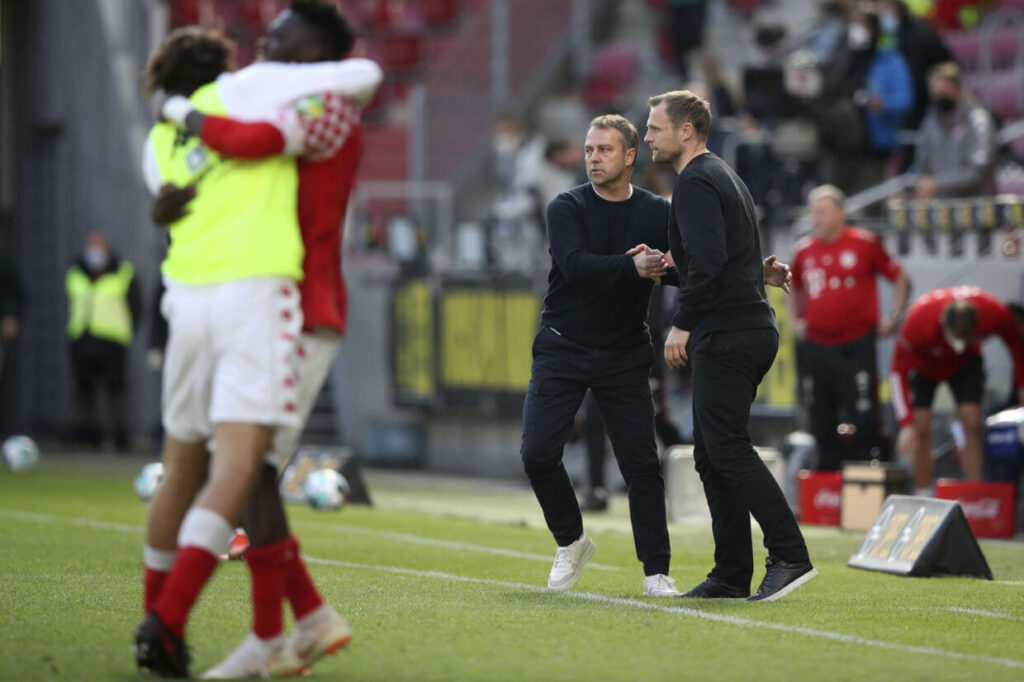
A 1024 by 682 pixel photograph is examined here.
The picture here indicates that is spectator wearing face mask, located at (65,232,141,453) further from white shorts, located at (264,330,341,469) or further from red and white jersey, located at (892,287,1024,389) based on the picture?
white shorts, located at (264,330,341,469)

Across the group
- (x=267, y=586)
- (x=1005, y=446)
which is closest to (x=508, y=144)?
(x=1005, y=446)

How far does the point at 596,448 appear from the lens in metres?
12.8

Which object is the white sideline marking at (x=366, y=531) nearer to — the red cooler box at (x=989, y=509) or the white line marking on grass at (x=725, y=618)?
the white line marking on grass at (x=725, y=618)

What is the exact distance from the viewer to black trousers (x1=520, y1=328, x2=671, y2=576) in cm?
756

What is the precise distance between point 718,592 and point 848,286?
18.8ft

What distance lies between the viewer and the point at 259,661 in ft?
17.3

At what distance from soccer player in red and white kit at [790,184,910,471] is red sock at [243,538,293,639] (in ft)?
25.9

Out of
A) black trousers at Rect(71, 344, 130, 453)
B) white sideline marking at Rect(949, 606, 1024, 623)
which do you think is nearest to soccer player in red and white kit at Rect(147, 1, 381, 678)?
white sideline marking at Rect(949, 606, 1024, 623)

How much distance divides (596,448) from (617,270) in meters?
5.64

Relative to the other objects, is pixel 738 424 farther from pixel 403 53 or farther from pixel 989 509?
pixel 403 53

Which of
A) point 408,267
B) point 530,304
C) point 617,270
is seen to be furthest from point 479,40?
point 617,270

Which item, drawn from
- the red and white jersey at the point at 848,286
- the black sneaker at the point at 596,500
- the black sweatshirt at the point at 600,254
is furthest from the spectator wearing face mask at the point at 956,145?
the black sweatshirt at the point at 600,254

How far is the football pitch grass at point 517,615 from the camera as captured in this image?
5559mm

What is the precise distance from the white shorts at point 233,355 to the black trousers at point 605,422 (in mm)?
2447
